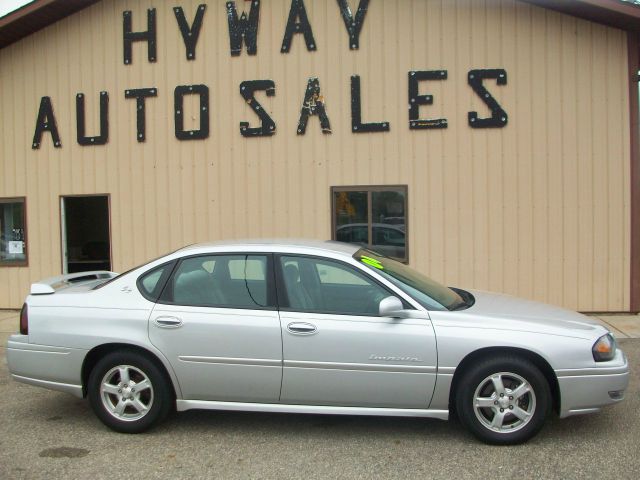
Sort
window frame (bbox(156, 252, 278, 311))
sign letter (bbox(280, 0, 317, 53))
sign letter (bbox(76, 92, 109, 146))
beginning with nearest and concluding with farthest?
window frame (bbox(156, 252, 278, 311)), sign letter (bbox(280, 0, 317, 53)), sign letter (bbox(76, 92, 109, 146))

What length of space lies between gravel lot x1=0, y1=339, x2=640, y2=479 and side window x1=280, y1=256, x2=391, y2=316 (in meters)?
0.98

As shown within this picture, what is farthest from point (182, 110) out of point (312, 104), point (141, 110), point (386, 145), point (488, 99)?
point (488, 99)

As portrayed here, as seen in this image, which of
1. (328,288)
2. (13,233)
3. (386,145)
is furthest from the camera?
(13,233)

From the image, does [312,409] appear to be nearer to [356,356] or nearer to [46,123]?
[356,356]

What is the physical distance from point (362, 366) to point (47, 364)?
8.06 ft

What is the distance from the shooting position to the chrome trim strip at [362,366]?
4184 millimetres

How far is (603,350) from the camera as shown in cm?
422

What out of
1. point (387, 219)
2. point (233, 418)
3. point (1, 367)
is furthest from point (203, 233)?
point (233, 418)

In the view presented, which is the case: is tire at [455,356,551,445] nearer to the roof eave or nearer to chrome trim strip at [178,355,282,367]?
chrome trim strip at [178,355,282,367]

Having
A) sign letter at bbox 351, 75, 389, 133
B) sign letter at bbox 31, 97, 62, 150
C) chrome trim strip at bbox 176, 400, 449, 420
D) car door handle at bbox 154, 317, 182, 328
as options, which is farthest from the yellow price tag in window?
sign letter at bbox 31, 97, 62, 150

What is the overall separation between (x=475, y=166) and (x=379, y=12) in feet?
9.16

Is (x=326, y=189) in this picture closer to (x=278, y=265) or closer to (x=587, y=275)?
(x=587, y=275)

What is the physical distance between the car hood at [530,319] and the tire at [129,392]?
2.34 m

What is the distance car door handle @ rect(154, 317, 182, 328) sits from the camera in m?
4.44
